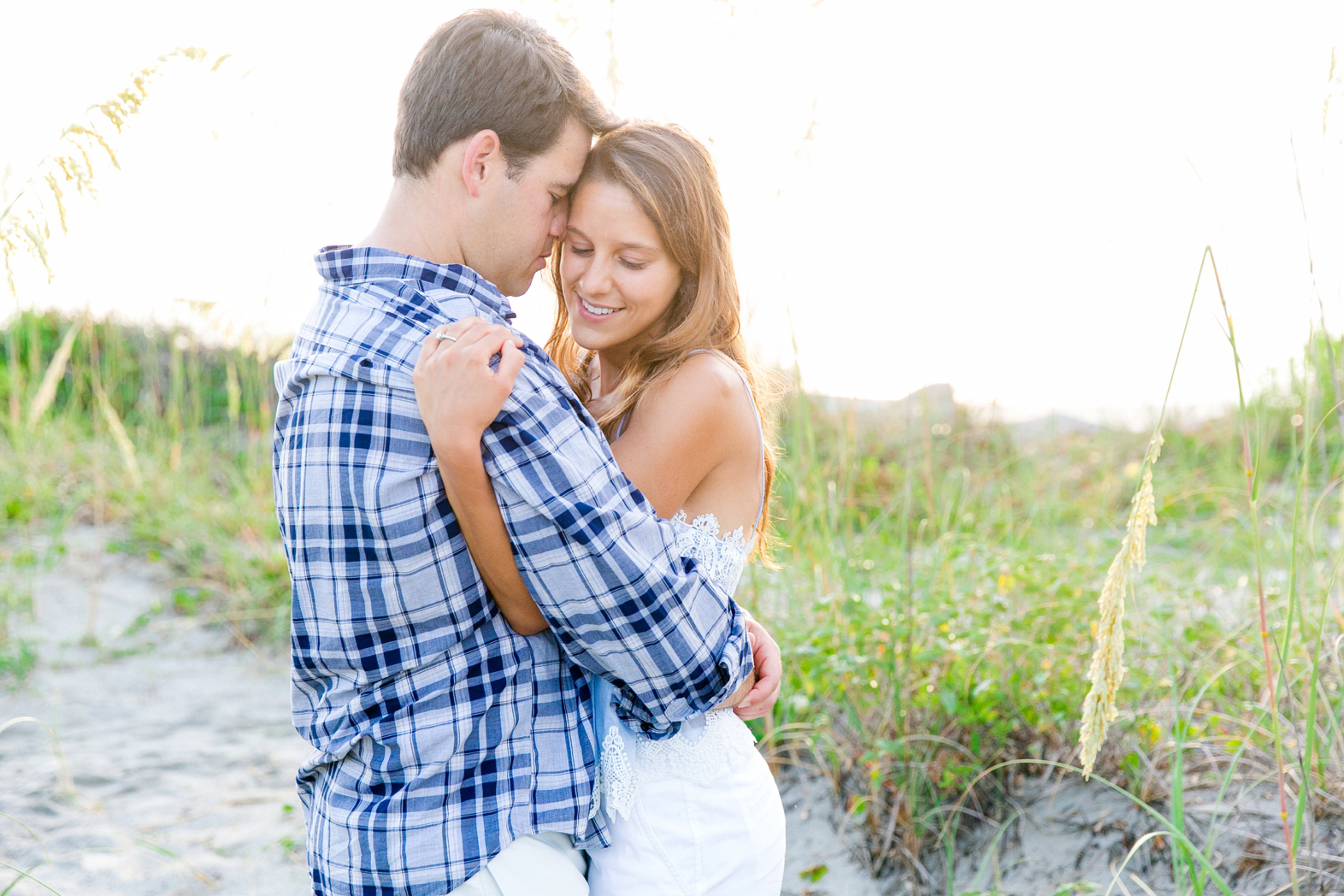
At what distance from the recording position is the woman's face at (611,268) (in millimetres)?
1732

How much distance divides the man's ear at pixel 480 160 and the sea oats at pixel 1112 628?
1.05 m

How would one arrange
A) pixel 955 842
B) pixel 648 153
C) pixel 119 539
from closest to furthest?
pixel 648 153 < pixel 955 842 < pixel 119 539

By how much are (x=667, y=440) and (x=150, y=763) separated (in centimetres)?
260

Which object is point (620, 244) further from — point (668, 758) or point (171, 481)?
point (171, 481)

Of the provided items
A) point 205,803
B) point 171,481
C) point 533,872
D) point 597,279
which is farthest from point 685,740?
point 171,481

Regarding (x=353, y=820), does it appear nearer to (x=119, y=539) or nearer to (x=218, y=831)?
(x=218, y=831)

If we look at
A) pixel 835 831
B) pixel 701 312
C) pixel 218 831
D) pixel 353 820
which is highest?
pixel 701 312

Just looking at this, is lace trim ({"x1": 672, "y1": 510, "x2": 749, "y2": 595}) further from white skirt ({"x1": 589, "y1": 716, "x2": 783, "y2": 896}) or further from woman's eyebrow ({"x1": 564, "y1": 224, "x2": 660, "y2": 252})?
woman's eyebrow ({"x1": 564, "y1": 224, "x2": 660, "y2": 252})

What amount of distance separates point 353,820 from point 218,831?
→ 1.91 metres

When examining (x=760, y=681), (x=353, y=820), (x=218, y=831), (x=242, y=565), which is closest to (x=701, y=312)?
(x=760, y=681)

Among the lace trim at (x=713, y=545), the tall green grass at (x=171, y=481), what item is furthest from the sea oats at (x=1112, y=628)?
the tall green grass at (x=171, y=481)

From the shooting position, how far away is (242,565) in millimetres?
4359

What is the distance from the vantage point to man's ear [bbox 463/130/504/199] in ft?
4.87

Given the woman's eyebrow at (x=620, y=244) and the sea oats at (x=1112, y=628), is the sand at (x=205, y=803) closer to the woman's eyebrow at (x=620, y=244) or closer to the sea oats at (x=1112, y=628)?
the sea oats at (x=1112, y=628)
